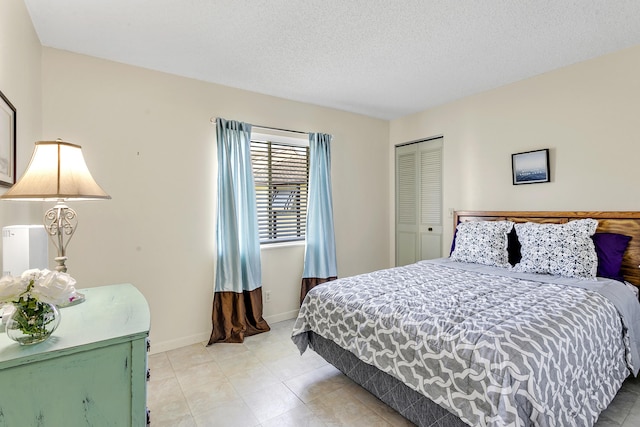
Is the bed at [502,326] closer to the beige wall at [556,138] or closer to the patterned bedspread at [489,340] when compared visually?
the patterned bedspread at [489,340]

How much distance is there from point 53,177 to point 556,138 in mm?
3621

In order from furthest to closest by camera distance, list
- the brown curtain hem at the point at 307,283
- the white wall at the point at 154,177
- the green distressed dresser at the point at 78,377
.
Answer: the brown curtain hem at the point at 307,283, the white wall at the point at 154,177, the green distressed dresser at the point at 78,377

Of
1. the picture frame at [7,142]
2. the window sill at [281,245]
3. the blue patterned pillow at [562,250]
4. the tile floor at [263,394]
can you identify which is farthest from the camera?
the window sill at [281,245]

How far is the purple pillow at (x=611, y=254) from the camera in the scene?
2.33 meters

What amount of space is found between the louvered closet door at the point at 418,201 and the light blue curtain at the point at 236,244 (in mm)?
2064

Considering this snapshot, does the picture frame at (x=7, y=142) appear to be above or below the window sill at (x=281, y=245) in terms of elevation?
above

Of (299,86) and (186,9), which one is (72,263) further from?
(299,86)

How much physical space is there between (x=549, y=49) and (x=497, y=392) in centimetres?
257

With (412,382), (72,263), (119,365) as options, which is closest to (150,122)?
(72,263)

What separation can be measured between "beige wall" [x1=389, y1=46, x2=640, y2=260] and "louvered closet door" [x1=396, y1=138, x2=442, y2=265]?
0.15m

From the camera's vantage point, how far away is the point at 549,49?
2441 mm

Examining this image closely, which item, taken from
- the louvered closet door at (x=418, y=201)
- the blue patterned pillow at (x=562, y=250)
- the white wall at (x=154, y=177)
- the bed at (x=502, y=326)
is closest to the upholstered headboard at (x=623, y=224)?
the bed at (x=502, y=326)

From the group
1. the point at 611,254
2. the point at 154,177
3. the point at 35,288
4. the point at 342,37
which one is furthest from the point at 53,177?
the point at 611,254

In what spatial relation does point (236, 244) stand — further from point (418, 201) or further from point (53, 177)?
point (418, 201)
